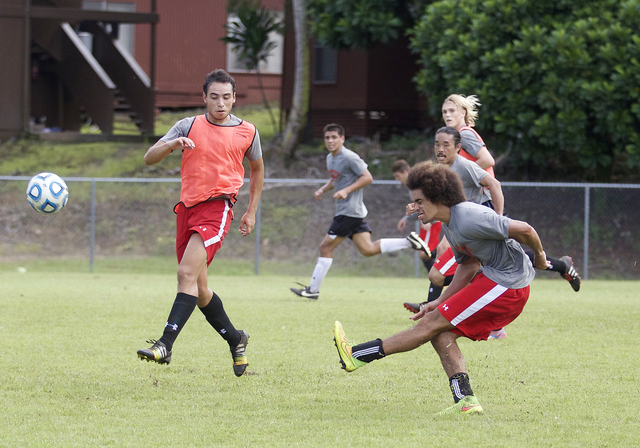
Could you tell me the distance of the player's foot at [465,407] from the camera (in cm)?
460

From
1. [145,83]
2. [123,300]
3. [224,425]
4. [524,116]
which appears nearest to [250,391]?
[224,425]

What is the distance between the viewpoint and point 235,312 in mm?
9250

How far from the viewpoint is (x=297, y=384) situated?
18.0ft

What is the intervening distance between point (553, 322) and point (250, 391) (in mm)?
4599

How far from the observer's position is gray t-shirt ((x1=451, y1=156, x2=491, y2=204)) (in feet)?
21.7

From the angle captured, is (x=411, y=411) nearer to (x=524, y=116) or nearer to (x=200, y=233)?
(x=200, y=233)

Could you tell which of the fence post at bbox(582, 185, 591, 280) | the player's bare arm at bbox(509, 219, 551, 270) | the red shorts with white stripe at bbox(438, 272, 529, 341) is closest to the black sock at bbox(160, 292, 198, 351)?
the red shorts with white stripe at bbox(438, 272, 529, 341)

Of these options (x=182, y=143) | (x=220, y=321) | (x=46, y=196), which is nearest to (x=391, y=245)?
(x=46, y=196)

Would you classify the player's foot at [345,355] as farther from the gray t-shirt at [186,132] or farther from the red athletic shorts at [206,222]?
the gray t-shirt at [186,132]

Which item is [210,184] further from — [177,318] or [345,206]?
[345,206]

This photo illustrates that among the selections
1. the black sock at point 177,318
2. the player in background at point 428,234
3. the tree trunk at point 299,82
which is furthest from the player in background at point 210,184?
the tree trunk at point 299,82

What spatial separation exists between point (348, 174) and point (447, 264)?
10.4ft

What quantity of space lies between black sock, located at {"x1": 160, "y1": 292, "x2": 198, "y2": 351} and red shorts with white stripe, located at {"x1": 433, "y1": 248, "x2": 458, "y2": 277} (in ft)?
9.63

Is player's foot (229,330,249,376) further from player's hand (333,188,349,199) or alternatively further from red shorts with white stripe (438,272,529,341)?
player's hand (333,188,349,199)
